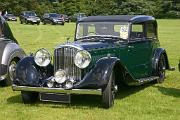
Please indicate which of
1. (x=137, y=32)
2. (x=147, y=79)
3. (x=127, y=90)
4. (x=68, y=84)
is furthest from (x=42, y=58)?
(x=147, y=79)

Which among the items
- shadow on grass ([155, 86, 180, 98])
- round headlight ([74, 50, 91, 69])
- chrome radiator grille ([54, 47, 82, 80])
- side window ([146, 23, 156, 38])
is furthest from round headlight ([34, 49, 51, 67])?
side window ([146, 23, 156, 38])

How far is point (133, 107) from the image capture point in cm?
844

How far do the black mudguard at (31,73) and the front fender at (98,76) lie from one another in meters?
0.89

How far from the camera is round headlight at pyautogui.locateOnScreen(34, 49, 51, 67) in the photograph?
8703 millimetres

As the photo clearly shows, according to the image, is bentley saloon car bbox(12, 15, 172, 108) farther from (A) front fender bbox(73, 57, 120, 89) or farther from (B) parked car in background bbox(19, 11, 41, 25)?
(B) parked car in background bbox(19, 11, 41, 25)

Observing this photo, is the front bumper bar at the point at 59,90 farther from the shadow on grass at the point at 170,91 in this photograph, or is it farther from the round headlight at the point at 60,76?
the shadow on grass at the point at 170,91

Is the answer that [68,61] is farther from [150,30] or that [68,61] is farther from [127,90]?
[150,30]

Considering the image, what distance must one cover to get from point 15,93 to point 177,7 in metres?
64.3

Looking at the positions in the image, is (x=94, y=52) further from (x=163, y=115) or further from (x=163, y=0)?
(x=163, y=0)

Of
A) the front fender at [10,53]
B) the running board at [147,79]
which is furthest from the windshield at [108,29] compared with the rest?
the front fender at [10,53]

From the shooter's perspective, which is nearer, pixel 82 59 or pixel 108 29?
pixel 82 59

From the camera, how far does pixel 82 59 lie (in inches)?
324

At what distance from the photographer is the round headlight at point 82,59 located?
8188 millimetres

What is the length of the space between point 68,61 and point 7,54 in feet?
9.05
